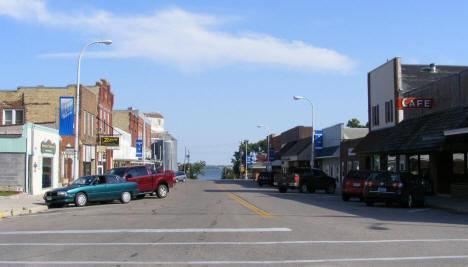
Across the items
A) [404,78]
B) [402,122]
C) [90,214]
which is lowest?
[90,214]

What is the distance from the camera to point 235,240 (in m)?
11.6

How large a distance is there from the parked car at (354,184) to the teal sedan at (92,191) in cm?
1130

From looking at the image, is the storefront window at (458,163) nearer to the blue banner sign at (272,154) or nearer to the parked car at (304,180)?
the parked car at (304,180)

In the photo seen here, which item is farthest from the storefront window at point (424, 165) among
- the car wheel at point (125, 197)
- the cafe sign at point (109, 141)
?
the cafe sign at point (109, 141)

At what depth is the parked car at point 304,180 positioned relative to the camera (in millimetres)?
35369

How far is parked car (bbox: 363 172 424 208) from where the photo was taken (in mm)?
22141

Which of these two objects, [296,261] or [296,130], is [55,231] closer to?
[296,261]

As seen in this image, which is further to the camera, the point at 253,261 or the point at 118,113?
the point at 118,113

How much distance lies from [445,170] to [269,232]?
64.5 feet

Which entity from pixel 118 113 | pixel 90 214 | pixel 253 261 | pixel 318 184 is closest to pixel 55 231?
pixel 90 214

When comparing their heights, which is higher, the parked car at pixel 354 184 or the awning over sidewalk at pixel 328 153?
the awning over sidewalk at pixel 328 153

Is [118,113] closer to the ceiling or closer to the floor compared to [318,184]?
closer to the ceiling

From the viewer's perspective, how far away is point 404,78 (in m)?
36.1

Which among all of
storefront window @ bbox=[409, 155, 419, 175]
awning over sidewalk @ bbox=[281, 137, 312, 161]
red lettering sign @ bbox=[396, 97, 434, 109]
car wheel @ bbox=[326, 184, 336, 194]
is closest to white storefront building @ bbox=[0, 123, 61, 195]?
car wheel @ bbox=[326, 184, 336, 194]
